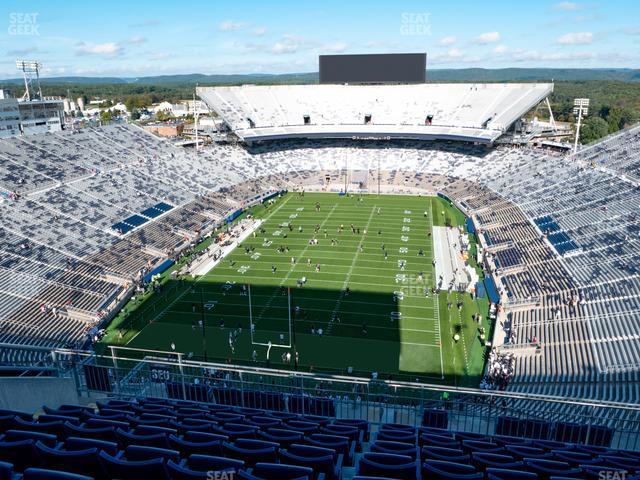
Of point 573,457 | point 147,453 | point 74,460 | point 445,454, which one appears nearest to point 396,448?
point 445,454

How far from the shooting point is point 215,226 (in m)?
37.9

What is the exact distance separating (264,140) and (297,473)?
57.4 m

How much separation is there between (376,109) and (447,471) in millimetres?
59476

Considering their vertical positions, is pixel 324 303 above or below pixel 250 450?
below

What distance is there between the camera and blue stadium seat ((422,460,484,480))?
4.58m

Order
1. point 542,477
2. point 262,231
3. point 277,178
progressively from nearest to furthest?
1. point 542,477
2. point 262,231
3. point 277,178

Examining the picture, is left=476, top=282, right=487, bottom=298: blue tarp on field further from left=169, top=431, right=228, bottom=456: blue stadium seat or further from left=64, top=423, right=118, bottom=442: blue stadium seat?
left=64, top=423, right=118, bottom=442: blue stadium seat

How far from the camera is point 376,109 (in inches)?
2409

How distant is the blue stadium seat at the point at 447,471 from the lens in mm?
4582

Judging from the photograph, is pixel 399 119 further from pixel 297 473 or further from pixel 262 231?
pixel 297 473

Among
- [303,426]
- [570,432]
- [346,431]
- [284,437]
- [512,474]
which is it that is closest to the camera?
[512,474]

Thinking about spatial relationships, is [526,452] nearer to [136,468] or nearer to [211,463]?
[211,463]

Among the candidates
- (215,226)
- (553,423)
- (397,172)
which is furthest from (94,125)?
(553,423)

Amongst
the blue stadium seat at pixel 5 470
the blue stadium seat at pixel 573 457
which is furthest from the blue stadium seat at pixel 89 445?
the blue stadium seat at pixel 573 457
